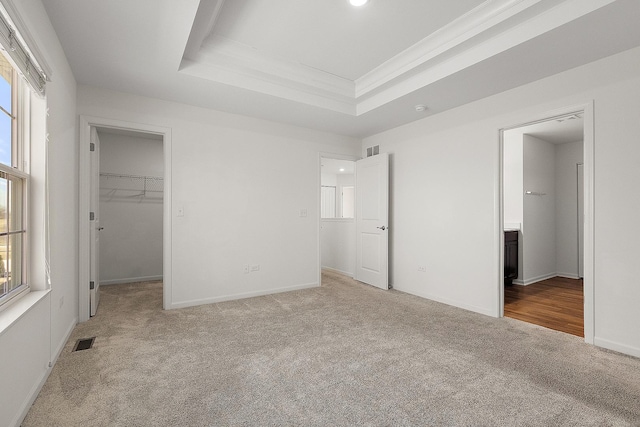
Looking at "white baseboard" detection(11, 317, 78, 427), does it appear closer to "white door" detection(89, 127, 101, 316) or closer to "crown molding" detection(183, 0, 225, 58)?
"white door" detection(89, 127, 101, 316)

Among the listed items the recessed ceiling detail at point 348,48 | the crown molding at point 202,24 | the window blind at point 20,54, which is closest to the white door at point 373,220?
the recessed ceiling detail at point 348,48

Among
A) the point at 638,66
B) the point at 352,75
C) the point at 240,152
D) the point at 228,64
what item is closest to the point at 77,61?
the point at 228,64

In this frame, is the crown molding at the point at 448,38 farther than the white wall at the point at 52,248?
Yes

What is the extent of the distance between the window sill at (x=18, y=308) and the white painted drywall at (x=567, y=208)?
718 cm

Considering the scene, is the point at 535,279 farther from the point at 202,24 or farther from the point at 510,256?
the point at 202,24

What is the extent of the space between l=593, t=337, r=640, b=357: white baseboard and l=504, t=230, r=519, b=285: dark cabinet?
87.2 inches

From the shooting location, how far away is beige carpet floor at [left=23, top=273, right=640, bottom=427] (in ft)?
5.56

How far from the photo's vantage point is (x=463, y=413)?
1710 mm

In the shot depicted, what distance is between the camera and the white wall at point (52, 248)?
1582 millimetres

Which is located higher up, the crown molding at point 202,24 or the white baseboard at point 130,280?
the crown molding at point 202,24

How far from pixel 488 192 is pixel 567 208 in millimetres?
3381

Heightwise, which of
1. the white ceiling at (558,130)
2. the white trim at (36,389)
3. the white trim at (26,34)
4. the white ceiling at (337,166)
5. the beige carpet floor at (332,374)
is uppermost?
the white ceiling at (558,130)

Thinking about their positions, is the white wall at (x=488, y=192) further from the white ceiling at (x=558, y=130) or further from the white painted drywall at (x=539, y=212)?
the white painted drywall at (x=539, y=212)

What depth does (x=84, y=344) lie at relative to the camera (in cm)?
259
